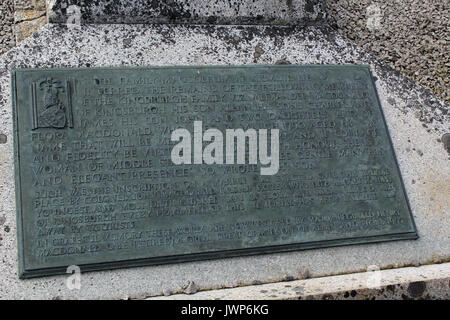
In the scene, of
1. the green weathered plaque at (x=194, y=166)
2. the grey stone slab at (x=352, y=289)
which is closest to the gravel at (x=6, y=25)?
the green weathered plaque at (x=194, y=166)

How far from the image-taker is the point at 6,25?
9.89 feet

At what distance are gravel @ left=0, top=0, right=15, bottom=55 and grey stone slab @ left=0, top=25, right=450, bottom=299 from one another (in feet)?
0.82

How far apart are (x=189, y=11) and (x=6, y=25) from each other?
3.79 feet

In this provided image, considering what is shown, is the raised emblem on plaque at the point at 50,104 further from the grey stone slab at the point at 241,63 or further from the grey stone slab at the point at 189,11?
the grey stone slab at the point at 189,11

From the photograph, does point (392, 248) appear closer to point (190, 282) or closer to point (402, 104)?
point (402, 104)

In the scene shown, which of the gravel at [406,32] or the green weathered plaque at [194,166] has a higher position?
the gravel at [406,32]

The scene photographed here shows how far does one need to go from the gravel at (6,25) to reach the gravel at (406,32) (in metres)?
2.17

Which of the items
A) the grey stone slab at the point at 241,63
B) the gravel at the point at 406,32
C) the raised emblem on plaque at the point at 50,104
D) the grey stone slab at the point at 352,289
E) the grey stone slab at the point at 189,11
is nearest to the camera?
the grey stone slab at the point at 352,289

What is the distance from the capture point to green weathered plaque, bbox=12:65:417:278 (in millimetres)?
2523

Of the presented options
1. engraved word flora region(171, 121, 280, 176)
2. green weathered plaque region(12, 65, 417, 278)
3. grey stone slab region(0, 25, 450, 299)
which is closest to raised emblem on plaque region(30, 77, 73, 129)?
green weathered plaque region(12, 65, 417, 278)

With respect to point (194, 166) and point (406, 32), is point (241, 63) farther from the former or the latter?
point (406, 32)

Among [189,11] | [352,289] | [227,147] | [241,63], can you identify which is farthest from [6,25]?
[352,289]

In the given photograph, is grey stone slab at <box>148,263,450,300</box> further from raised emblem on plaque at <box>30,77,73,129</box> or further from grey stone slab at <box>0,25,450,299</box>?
raised emblem on plaque at <box>30,77,73,129</box>

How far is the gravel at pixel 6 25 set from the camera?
2.94 m
